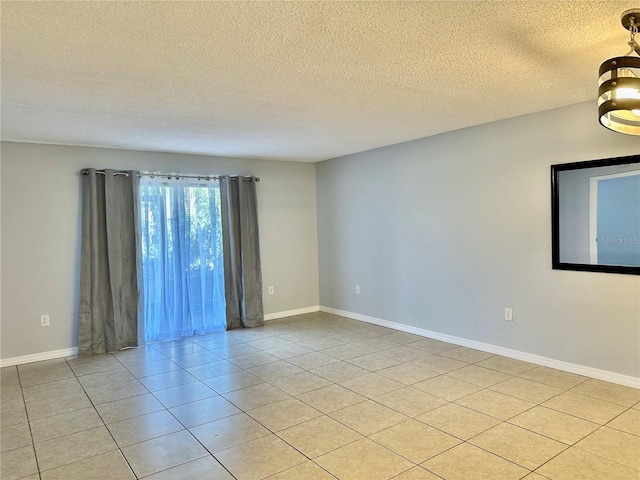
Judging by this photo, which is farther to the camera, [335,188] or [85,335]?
[335,188]

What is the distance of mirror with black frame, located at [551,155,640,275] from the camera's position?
3.26 m

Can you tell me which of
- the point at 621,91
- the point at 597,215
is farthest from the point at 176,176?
the point at 621,91

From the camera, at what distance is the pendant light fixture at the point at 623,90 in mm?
1864

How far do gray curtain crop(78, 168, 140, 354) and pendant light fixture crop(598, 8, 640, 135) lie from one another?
4450 millimetres

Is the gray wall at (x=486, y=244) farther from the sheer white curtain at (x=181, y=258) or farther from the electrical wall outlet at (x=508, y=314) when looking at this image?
the sheer white curtain at (x=181, y=258)

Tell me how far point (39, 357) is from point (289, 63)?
13.1 ft

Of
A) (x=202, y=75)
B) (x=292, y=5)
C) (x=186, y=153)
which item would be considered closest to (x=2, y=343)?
(x=186, y=153)

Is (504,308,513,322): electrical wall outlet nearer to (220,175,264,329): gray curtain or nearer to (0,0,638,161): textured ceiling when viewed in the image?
(0,0,638,161): textured ceiling

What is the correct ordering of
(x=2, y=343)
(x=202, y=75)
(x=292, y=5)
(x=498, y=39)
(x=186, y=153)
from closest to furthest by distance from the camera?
1. (x=292, y=5)
2. (x=498, y=39)
3. (x=202, y=75)
4. (x=2, y=343)
5. (x=186, y=153)

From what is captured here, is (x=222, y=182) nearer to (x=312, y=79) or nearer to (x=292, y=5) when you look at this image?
(x=312, y=79)

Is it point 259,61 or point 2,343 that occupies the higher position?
point 259,61

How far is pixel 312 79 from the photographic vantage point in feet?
→ 9.14

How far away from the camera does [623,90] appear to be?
1.87 metres

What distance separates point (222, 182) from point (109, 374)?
8.59ft
